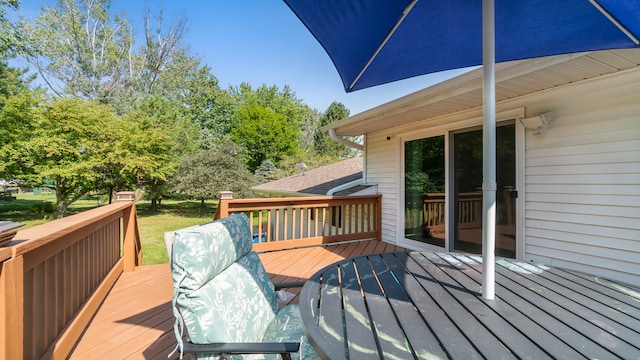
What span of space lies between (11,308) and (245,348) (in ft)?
3.29

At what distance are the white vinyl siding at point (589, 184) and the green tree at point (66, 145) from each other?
44.0ft

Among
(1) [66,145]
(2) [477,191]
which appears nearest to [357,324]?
(2) [477,191]

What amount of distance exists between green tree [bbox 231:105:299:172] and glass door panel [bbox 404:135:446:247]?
1878 cm

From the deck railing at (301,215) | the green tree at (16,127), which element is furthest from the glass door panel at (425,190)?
the green tree at (16,127)

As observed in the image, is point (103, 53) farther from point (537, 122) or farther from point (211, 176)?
point (537, 122)

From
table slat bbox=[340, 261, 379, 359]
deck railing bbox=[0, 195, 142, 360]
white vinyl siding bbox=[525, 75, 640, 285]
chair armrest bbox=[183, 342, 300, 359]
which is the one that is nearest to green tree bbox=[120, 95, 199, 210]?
deck railing bbox=[0, 195, 142, 360]

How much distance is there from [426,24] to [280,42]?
11.9m

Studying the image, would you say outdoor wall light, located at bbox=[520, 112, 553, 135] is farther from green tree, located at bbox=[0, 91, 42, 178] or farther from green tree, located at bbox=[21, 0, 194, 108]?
green tree, located at bbox=[21, 0, 194, 108]

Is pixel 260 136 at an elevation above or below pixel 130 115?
above

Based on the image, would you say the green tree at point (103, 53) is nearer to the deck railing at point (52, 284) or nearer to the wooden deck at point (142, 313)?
the wooden deck at point (142, 313)

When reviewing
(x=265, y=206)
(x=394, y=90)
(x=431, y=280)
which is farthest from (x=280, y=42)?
(x=431, y=280)

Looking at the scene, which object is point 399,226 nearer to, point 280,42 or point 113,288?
point 113,288

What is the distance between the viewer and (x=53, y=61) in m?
16.5

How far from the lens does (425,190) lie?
453 centimetres
